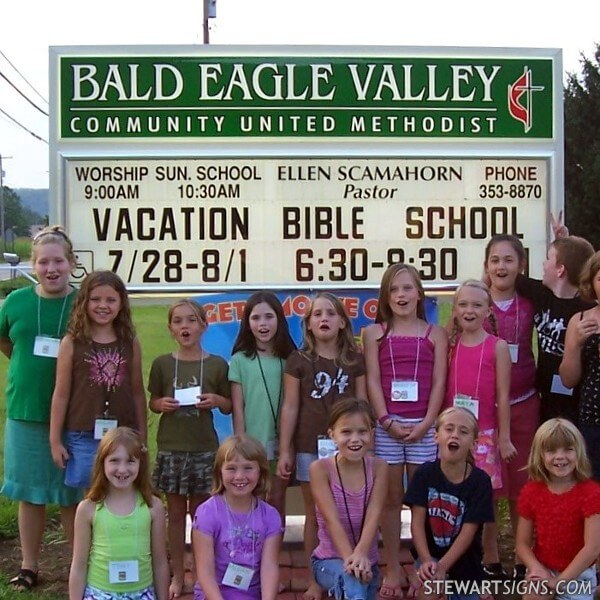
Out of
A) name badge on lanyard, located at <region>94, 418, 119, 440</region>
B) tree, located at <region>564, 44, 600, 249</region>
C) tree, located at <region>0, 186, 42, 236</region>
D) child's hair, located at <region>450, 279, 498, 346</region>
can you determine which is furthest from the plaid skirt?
tree, located at <region>0, 186, 42, 236</region>

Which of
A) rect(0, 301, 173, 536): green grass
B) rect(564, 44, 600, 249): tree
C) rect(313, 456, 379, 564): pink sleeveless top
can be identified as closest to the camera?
rect(313, 456, 379, 564): pink sleeveless top

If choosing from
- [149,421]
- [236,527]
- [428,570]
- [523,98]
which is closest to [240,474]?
[236,527]

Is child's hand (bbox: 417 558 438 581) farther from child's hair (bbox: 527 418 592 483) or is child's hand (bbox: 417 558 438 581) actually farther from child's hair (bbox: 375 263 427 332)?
child's hair (bbox: 375 263 427 332)

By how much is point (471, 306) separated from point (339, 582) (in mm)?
1580

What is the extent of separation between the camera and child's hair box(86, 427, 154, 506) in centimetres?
429

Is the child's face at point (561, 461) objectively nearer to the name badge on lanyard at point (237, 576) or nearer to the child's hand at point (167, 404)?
the name badge on lanyard at point (237, 576)

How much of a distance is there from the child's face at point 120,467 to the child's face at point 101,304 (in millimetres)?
923

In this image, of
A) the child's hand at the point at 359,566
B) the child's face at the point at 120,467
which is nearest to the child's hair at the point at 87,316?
the child's face at the point at 120,467

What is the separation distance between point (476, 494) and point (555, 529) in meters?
0.39

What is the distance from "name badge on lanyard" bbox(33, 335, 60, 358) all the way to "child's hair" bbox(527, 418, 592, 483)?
8.32ft

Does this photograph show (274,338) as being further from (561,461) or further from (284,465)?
(561,461)

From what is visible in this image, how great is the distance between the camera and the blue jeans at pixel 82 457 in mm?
4969

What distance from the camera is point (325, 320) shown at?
4.92 meters

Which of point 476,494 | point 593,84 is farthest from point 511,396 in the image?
point 593,84
